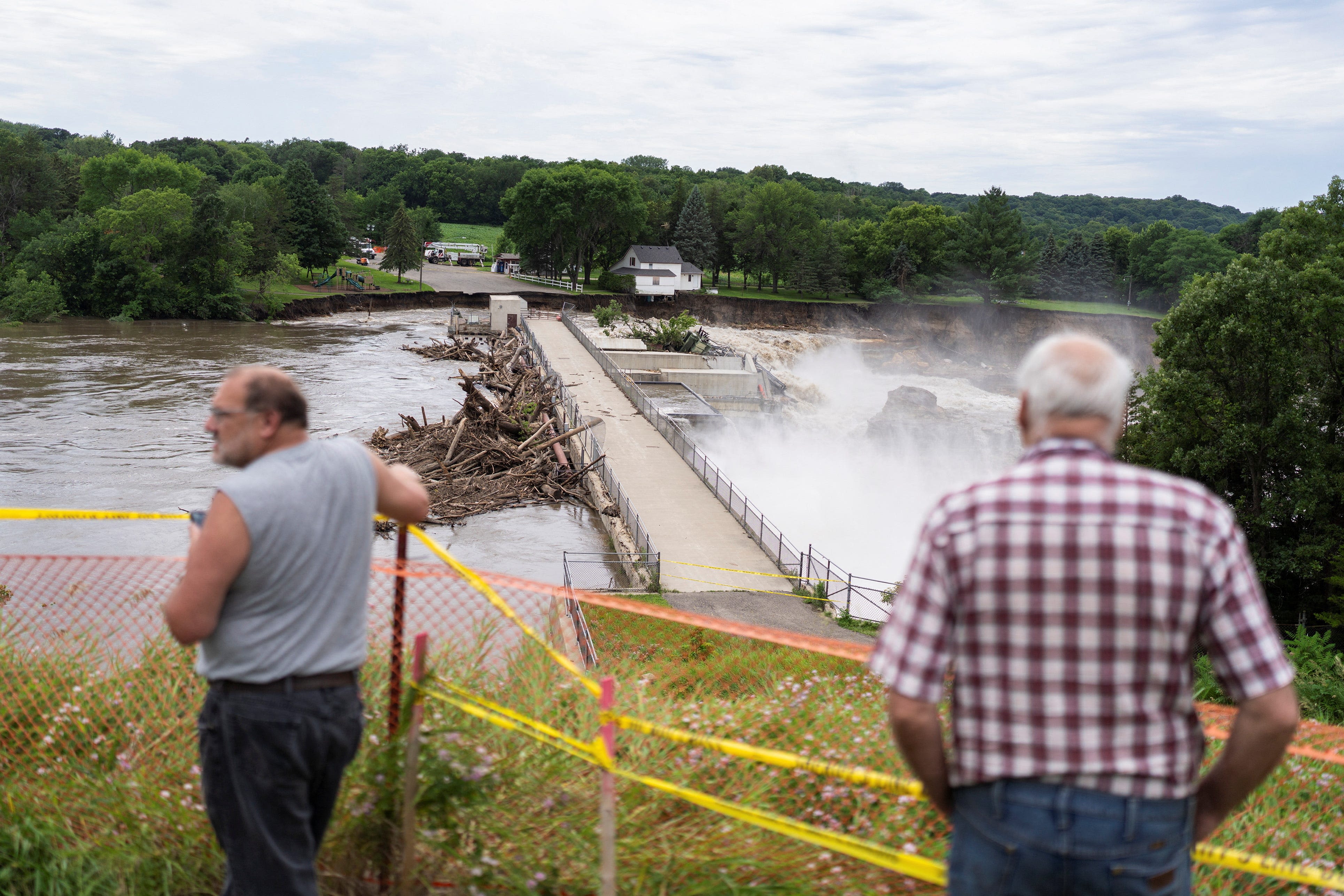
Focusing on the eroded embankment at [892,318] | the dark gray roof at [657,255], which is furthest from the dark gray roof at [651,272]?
the eroded embankment at [892,318]

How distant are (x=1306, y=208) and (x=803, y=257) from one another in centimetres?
7813

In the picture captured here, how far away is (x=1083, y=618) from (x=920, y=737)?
441mm

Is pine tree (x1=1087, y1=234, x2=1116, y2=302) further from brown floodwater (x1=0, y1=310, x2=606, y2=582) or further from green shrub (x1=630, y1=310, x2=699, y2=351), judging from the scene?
brown floodwater (x1=0, y1=310, x2=606, y2=582)

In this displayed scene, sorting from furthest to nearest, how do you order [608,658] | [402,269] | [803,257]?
[803,257] → [402,269] → [608,658]

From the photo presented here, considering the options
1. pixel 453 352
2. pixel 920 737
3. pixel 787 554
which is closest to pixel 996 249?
pixel 453 352

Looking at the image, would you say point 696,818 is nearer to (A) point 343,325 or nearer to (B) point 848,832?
(B) point 848,832

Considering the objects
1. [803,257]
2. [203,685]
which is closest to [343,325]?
[803,257]

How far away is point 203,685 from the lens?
516cm

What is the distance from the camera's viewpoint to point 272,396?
2.99m

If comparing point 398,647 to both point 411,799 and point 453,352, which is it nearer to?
point 411,799

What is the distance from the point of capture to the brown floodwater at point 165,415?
77.1ft

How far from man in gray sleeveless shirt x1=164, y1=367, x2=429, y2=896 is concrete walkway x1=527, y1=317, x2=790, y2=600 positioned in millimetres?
14445

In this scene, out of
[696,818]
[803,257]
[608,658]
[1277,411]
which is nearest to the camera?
[696,818]

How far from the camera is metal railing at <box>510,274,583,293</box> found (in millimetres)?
98450
